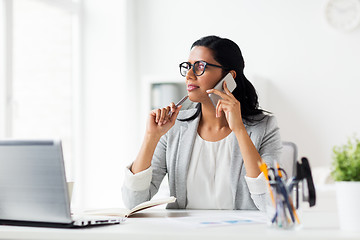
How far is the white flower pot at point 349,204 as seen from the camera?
3.62ft

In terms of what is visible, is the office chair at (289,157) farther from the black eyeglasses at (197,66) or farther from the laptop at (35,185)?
the laptop at (35,185)

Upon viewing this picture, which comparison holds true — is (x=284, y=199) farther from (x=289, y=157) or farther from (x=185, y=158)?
(x=289, y=157)

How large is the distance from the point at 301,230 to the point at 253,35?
3299 mm

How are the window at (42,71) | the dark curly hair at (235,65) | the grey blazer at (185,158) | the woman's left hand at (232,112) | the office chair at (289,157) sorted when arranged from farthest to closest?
the window at (42,71) < the office chair at (289,157) < the dark curly hair at (235,65) < the grey blazer at (185,158) < the woman's left hand at (232,112)

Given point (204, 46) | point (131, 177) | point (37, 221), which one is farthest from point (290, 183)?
point (204, 46)

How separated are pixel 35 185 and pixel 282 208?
57 centimetres

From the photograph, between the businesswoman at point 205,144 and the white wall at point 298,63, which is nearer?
the businesswoman at point 205,144

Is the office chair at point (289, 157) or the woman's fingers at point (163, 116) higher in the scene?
the woman's fingers at point (163, 116)

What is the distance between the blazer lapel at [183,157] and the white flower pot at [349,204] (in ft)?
2.81

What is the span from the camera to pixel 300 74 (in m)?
4.20

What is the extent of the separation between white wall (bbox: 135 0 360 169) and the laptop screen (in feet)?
9.70

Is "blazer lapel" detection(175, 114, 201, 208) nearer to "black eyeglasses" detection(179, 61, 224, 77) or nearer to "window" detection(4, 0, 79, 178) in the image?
"black eyeglasses" detection(179, 61, 224, 77)

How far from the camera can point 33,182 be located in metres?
1.19

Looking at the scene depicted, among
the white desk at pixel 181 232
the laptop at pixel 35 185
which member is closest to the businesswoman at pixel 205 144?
the white desk at pixel 181 232
